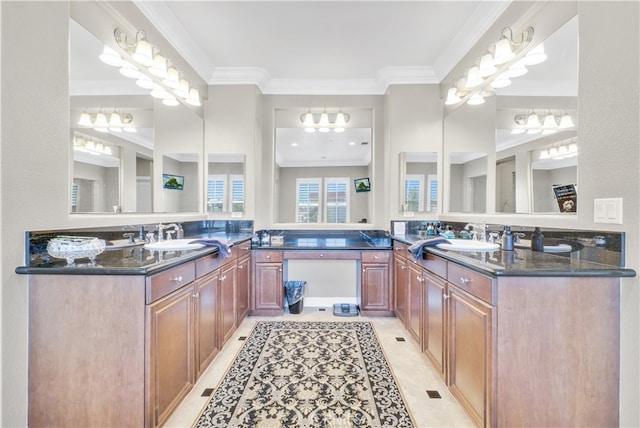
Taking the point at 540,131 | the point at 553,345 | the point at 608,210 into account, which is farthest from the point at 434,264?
the point at 540,131

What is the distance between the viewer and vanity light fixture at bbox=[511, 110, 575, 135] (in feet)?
5.83

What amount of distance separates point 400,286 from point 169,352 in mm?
2111

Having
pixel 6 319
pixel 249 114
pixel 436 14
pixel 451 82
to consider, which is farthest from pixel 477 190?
pixel 6 319

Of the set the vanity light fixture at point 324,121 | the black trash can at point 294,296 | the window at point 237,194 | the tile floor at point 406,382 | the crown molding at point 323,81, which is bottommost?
the tile floor at point 406,382

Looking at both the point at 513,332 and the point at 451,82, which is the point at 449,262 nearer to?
the point at 513,332

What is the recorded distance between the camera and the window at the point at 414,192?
343cm

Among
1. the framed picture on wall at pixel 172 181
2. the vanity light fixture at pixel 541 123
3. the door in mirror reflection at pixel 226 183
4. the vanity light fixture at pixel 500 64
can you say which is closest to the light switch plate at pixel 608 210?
the vanity light fixture at pixel 541 123

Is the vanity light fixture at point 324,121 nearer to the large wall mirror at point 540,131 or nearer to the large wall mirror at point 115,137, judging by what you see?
the large wall mirror at point 115,137

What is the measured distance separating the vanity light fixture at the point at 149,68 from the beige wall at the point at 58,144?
1.65 ft

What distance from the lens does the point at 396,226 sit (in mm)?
3398

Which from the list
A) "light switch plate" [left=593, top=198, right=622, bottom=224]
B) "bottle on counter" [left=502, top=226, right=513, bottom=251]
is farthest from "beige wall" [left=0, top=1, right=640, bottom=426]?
"bottle on counter" [left=502, top=226, right=513, bottom=251]

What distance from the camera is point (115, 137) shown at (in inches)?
84.5

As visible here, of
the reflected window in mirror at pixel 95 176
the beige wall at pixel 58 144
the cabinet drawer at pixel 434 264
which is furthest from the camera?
the cabinet drawer at pixel 434 264

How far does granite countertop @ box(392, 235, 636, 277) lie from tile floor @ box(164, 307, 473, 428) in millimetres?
865
